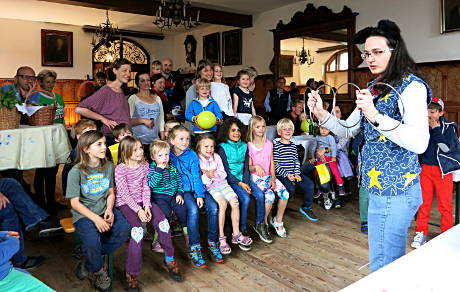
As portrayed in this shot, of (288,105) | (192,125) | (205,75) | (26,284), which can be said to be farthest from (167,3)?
(26,284)

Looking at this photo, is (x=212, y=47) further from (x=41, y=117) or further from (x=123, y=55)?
(x=41, y=117)

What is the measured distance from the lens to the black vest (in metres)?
6.36

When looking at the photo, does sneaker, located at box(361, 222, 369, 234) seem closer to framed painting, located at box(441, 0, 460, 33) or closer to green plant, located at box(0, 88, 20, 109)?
green plant, located at box(0, 88, 20, 109)

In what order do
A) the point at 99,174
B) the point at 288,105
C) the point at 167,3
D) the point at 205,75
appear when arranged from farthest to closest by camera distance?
the point at 288,105 < the point at 167,3 < the point at 205,75 < the point at 99,174

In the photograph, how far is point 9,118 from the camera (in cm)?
289

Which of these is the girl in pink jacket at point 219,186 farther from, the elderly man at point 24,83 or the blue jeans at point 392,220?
the elderly man at point 24,83

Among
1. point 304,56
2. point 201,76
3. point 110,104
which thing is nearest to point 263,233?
point 110,104

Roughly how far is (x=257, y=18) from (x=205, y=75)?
5070mm

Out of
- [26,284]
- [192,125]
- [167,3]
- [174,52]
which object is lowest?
[26,284]

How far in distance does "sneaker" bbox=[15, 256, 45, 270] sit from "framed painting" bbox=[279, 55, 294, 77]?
616cm

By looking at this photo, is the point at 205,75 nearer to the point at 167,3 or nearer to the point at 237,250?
the point at 167,3

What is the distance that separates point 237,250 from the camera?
9.67 feet

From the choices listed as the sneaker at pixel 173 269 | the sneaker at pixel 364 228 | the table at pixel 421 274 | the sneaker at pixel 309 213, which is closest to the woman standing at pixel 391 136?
the table at pixel 421 274

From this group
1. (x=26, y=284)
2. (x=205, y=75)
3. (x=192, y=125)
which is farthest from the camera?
(x=205, y=75)
